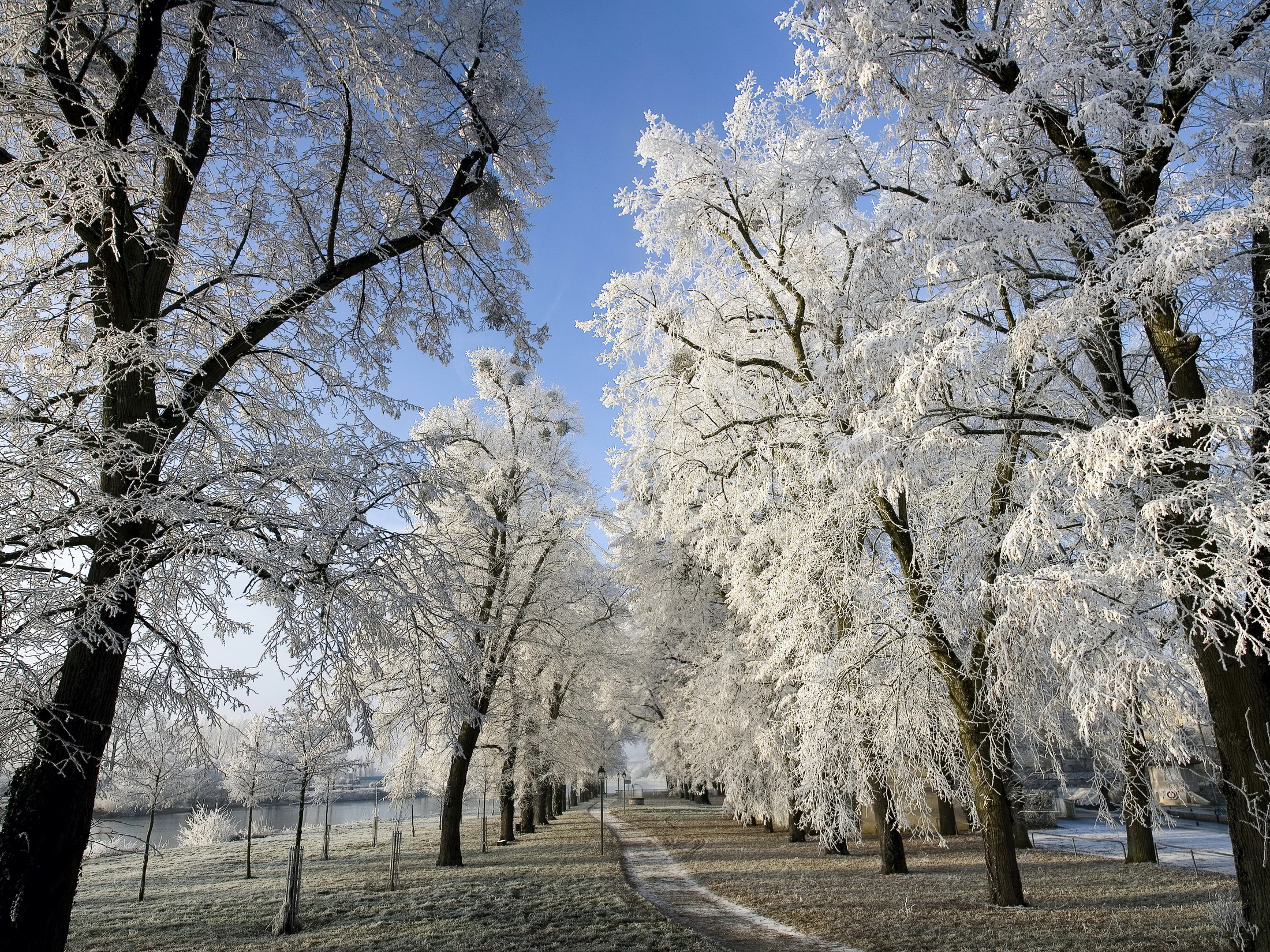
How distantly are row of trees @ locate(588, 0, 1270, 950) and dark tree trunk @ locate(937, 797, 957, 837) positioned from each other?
1045cm

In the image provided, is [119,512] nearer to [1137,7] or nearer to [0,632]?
[0,632]

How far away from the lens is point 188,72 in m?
5.86

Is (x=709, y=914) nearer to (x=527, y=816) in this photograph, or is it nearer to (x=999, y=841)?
(x=999, y=841)

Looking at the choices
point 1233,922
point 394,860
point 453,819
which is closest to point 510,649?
point 453,819

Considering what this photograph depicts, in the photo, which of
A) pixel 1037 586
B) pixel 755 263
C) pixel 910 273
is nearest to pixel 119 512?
pixel 1037 586

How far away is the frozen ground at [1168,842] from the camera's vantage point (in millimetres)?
15188

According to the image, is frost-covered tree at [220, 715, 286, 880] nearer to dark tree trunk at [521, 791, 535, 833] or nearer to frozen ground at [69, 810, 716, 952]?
frozen ground at [69, 810, 716, 952]

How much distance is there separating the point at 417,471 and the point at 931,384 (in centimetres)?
466

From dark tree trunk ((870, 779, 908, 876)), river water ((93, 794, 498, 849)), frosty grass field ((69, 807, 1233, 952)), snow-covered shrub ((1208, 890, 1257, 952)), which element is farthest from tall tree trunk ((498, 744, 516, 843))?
snow-covered shrub ((1208, 890, 1257, 952))

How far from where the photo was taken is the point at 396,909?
10188 mm

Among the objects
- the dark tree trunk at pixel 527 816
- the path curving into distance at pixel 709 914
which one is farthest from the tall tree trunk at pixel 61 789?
the dark tree trunk at pixel 527 816

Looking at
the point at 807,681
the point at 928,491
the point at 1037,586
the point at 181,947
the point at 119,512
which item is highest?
the point at 928,491

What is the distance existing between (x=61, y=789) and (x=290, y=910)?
623cm

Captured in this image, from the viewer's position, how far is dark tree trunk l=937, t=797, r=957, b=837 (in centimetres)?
2111
